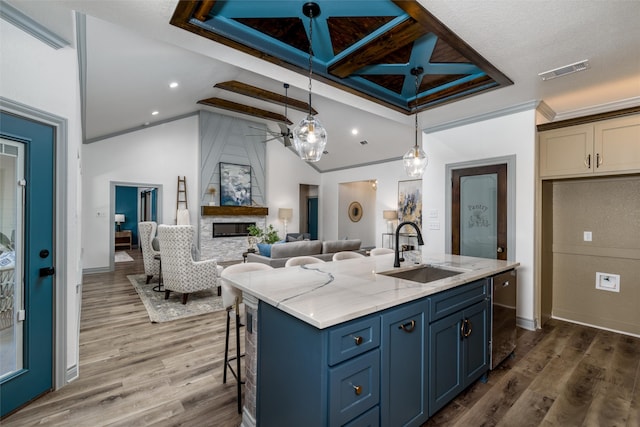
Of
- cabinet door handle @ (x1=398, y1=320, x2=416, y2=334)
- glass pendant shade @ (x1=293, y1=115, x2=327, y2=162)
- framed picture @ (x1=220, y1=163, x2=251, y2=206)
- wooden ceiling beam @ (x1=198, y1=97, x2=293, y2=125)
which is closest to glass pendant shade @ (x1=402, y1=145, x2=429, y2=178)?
glass pendant shade @ (x1=293, y1=115, x2=327, y2=162)

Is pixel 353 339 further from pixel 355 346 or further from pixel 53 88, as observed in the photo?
pixel 53 88

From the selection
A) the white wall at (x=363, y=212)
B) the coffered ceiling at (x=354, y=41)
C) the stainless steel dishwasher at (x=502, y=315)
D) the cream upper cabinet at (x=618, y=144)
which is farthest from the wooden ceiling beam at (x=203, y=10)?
the white wall at (x=363, y=212)

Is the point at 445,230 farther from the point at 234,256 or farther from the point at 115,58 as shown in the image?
the point at 234,256

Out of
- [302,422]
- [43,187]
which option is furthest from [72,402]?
[302,422]

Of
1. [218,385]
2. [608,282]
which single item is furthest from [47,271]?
[608,282]

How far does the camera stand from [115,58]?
348 centimetres

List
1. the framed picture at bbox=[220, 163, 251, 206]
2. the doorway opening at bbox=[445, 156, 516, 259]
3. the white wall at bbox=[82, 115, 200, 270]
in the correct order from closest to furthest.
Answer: the doorway opening at bbox=[445, 156, 516, 259] → the white wall at bbox=[82, 115, 200, 270] → the framed picture at bbox=[220, 163, 251, 206]

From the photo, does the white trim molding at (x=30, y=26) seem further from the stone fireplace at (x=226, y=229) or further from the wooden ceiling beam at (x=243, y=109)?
the stone fireplace at (x=226, y=229)

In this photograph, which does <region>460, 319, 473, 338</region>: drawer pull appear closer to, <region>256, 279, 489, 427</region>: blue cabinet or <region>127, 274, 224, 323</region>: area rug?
<region>256, 279, 489, 427</region>: blue cabinet

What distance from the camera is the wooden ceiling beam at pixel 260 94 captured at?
6170 mm

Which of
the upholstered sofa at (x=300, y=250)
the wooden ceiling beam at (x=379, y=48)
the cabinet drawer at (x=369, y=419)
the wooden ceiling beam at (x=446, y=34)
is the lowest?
the cabinet drawer at (x=369, y=419)

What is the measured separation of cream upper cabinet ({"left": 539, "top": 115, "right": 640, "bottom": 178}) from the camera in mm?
2971

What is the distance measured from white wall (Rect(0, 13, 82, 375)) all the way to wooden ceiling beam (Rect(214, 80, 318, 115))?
4185mm

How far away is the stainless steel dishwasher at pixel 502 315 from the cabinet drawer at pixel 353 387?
4.76ft
